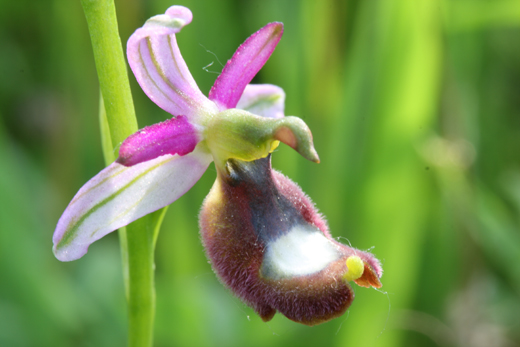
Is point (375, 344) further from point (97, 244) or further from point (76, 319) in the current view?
point (97, 244)

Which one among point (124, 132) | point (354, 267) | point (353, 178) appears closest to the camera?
point (354, 267)

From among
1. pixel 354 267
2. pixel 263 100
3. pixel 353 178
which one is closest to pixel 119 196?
pixel 354 267

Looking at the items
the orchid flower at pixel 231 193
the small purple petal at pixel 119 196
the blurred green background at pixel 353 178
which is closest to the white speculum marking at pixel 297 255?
the orchid flower at pixel 231 193

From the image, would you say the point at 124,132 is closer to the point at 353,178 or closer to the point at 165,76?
the point at 165,76

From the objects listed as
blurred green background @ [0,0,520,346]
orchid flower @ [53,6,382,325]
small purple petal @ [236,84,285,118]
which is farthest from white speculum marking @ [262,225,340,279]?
blurred green background @ [0,0,520,346]

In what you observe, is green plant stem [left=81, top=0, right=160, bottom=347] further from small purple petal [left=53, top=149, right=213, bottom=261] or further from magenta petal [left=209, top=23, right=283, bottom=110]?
magenta petal [left=209, top=23, right=283, bottom=110]
